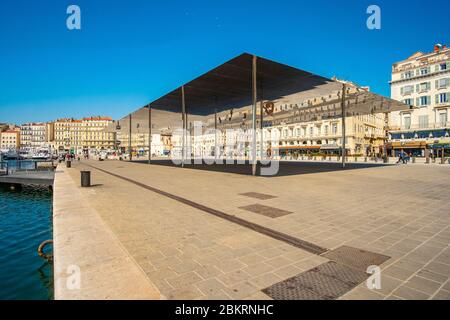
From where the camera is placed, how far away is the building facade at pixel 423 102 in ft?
133

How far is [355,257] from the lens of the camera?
3.54 metres

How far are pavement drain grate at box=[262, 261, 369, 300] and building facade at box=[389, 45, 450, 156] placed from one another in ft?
159

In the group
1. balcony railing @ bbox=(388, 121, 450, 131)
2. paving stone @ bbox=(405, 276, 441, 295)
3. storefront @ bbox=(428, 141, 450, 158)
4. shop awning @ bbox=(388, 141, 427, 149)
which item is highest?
balcony railing @ bbox=(388, 121, 450, 131)

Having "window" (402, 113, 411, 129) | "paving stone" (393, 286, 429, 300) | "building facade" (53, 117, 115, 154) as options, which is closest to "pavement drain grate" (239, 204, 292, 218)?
"paving stone" (393, 286, 429, 300)

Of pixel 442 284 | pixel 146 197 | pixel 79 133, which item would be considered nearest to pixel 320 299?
pixel 442 284

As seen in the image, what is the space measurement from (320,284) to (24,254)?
6.78 meters

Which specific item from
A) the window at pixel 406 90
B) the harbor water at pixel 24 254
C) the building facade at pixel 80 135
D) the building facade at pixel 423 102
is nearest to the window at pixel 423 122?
the building facade at pixel 423 102

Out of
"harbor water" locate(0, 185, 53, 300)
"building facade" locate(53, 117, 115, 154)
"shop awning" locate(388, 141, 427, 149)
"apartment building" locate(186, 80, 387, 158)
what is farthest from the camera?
"building facade" locate(53, 117, 115, 154)

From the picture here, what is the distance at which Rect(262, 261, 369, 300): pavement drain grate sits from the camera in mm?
2559

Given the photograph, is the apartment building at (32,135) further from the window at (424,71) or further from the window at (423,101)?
the window at (424,71)

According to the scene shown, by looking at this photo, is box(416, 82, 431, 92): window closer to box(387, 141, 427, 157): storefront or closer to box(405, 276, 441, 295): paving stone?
box(387, 141, 427, 157): storefront

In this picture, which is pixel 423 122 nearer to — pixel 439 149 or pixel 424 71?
pixel 439 149

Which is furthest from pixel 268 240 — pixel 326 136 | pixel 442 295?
pixel 326 136
